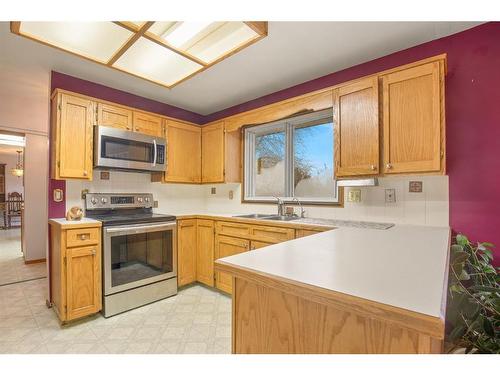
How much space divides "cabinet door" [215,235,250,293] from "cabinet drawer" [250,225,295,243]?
6.2 inches

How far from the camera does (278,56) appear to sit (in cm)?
223

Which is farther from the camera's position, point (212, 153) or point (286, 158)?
point (212, 153)

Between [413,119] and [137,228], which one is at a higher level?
[413,119]

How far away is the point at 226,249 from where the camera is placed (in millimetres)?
2754

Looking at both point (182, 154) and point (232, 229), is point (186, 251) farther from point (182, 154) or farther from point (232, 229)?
point (182, 154)

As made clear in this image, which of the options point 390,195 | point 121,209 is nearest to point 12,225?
point 121,209

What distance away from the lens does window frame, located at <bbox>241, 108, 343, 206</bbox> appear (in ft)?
8.73

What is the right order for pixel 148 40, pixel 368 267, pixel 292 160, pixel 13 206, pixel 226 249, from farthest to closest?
pixel 13 206 → pixel 292 160 → pixel 226 249 → pixel 148 40 → pixel 368 267

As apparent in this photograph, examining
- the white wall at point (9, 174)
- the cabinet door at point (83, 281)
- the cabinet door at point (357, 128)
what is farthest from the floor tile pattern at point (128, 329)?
the white wall at point (9, 174)

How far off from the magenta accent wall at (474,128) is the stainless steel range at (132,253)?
258 centimetres

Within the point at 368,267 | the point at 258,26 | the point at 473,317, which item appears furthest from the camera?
the point at 258,26

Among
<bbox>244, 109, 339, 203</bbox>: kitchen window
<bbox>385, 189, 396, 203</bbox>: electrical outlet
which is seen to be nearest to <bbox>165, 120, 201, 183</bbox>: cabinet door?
<bbox>244, 109, 339, 203</bbox>: kitchen window

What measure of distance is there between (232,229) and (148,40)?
1819 mm

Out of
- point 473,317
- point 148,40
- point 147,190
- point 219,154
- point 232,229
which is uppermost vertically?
point 148,40
